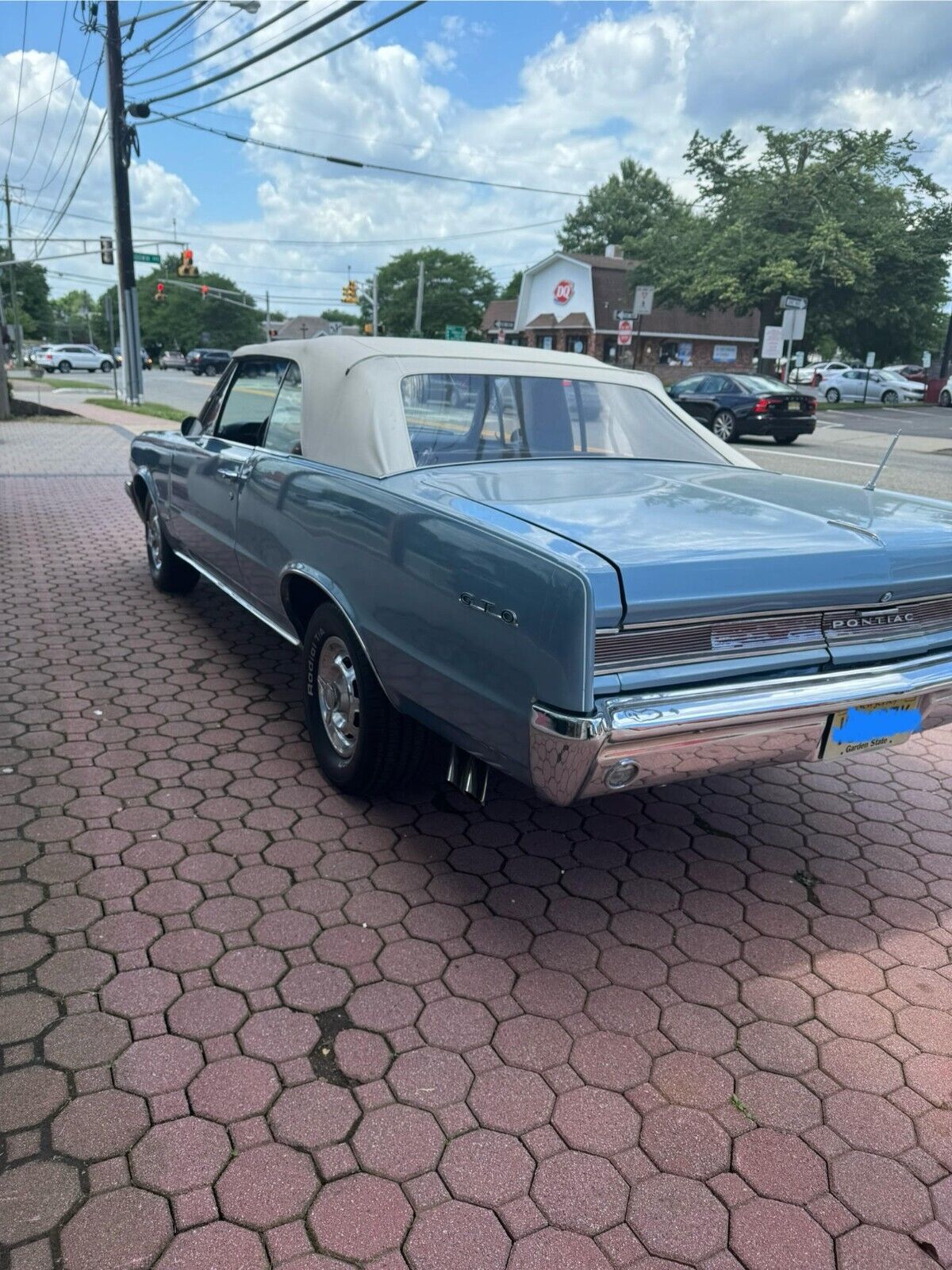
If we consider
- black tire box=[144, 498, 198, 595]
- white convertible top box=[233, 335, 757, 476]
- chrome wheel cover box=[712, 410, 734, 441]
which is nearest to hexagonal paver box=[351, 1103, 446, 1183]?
white convertible top box=[233, 335, 757, 476]

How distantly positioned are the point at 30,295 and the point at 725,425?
93198mm

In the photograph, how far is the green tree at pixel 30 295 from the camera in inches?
3103

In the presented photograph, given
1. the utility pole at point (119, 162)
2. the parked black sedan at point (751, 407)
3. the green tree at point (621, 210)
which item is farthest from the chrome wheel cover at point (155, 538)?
the green tree at point (621, 210)

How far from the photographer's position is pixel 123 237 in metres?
22.2

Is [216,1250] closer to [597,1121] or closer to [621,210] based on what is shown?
[597,1121]

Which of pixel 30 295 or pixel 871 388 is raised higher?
pixel 30 295

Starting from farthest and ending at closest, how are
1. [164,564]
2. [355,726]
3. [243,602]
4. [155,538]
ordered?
[155,538]
[164,564]
[243,602]
[355,726]

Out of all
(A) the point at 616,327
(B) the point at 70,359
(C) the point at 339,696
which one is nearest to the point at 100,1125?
(C) the point at 339,696

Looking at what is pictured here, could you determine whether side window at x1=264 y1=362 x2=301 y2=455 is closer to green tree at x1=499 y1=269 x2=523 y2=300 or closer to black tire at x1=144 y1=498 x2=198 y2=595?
black tire at x1=144 y1=498 x2=198 y2=595

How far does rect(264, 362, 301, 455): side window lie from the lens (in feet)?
13.1

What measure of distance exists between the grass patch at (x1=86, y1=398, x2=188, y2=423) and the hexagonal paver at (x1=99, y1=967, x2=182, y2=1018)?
18.5 m

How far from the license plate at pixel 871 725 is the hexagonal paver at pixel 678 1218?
4.29 feet

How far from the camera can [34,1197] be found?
6.24ft

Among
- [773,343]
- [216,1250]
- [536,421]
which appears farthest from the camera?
[773,343]
